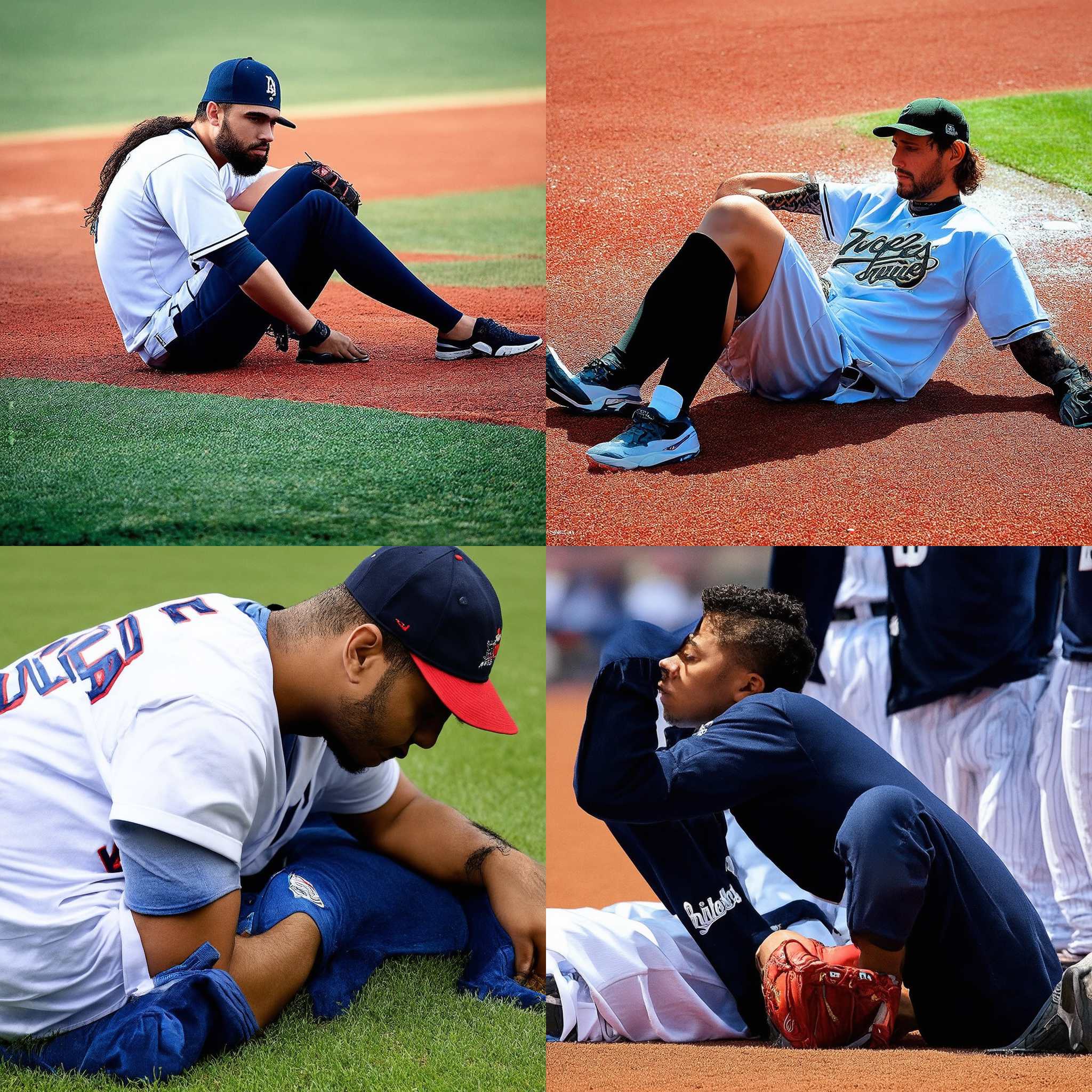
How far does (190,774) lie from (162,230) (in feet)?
9.10

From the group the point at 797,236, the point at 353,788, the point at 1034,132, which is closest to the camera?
the point at 353,788

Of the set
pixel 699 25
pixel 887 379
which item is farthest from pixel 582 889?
pixel 699 25

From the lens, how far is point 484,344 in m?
4.80

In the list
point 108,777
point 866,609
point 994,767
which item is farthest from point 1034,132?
point 108,777

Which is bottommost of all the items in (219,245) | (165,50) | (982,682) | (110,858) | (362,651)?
(982,682)

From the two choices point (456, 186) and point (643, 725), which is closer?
point (643, 725)

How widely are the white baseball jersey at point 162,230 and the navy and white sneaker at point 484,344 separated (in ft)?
3.09

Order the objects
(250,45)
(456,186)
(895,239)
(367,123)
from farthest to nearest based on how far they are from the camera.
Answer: (456,186) < (367,123) < (250,45) < (895,239)

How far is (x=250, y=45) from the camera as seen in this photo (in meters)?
4.93

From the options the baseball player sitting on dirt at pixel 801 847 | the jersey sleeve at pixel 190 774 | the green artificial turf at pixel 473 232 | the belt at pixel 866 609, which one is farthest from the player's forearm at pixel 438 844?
the green artificial turf at pixel 473 232

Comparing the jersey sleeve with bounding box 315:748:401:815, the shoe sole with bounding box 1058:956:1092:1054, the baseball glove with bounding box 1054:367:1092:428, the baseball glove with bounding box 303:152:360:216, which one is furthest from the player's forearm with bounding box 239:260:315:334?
the shoe sole with bounding box 1058:956:1092:1054

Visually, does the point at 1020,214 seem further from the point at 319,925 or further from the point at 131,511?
the point at 319,925

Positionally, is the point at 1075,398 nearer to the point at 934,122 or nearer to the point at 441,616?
the point at 934,122

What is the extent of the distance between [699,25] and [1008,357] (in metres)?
3.21
